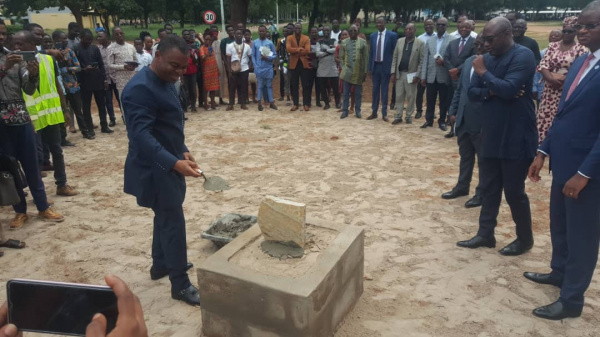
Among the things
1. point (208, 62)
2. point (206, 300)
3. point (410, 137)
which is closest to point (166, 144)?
point (206, 300)

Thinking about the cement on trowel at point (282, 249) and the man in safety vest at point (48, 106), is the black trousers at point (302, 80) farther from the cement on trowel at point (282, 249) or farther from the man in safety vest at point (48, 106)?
the cement on trowel at point (282, 249)

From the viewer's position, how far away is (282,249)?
3.03 m

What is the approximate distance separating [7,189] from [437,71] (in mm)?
6808

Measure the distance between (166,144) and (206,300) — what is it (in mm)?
1071

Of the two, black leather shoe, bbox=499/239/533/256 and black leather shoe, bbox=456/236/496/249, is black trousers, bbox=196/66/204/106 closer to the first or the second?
black leather shoe, bbox=456/236/496/249

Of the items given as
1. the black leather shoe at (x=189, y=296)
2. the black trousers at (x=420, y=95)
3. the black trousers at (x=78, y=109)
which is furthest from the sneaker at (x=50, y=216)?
the black trousers at (x=420, y=95)

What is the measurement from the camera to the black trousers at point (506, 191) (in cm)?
369

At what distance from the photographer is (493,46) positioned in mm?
3582

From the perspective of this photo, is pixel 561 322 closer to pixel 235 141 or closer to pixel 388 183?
pixel 388 183

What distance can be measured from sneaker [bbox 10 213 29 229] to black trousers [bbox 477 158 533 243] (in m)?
4.50

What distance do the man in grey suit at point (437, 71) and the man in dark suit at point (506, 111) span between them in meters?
4.51

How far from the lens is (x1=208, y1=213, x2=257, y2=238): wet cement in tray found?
418cm

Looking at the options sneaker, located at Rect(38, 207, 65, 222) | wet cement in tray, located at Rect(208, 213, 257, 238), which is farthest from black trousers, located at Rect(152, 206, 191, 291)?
sneaker, located at Rect(38, 207, 65, 222)

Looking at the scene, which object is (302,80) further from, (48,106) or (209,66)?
(48,106)
